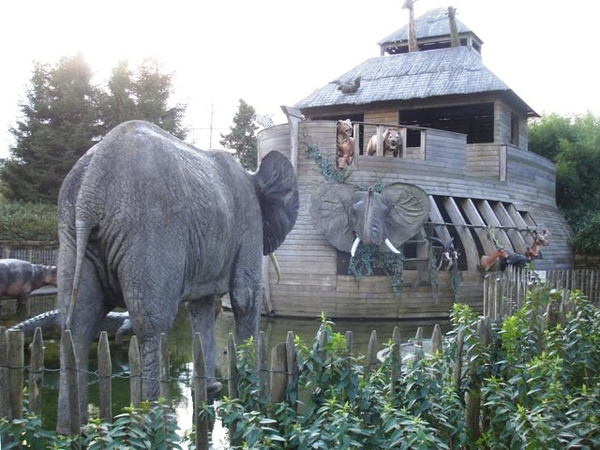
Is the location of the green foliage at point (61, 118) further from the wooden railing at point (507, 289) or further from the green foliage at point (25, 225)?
the wooden railing at point (507, 289)

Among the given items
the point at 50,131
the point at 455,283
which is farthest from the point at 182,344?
the point at 50,131

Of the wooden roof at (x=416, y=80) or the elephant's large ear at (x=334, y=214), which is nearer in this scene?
the elephant's large ear at (x=334, y=214)

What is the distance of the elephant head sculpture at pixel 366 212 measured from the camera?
45.0 feet

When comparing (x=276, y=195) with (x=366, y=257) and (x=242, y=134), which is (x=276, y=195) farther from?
(x=242, y=134)

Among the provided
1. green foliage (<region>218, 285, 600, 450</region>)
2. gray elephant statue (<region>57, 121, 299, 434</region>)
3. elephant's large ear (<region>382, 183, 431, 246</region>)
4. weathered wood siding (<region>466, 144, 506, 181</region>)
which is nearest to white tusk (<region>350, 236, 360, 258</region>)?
elephant's large ear (<region>382, 183, 431, 246</region>)

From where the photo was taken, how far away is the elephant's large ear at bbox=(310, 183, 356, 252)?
13.9 metres

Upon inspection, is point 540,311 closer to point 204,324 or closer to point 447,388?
point 447,388

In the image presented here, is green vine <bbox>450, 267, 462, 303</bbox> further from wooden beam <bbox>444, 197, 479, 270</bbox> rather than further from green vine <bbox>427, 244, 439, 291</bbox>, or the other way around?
wooden beam <bbox>444, 197, 479, 270</bbox>

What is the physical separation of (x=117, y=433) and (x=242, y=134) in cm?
3896

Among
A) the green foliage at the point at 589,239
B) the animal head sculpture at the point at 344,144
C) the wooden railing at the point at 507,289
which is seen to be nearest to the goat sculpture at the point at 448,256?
the animal head sculpture at the point at 344,144

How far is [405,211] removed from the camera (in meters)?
14.1

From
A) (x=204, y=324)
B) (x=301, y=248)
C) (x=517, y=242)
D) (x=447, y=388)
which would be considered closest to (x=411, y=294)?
(x=301, y=248)

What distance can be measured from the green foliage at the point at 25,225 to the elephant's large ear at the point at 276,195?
14769 mm

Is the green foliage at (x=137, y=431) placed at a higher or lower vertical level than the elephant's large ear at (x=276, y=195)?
lower
